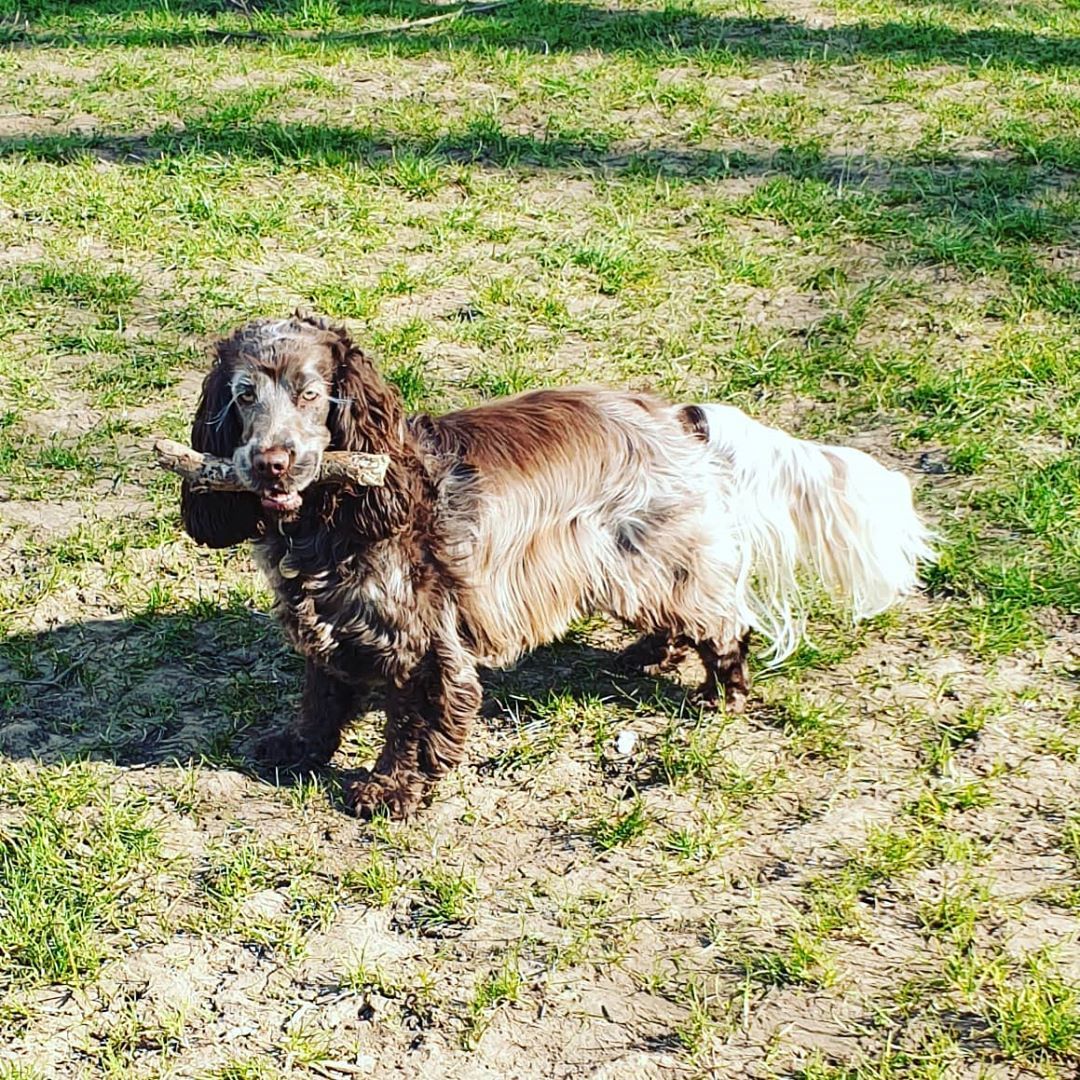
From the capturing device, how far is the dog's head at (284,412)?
4016 mm

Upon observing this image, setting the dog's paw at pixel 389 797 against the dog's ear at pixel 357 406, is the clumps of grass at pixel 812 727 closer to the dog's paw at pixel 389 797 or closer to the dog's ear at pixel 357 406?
the dog's paw at pixel 389 797

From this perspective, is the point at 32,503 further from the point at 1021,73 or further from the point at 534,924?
the point at 1021,73

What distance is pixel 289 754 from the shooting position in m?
4.56

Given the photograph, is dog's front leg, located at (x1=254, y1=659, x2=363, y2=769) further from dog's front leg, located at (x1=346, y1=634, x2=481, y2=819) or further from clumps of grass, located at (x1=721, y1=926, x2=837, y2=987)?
clumps of grass, located at (x1=721, y1=926, x2=837, y2=987)

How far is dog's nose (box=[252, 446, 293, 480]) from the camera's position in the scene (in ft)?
13.0

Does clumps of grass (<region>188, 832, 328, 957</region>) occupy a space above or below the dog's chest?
below

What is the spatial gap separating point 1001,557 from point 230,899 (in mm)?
3018

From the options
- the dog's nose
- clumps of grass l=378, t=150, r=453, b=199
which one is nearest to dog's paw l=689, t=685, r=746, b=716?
the dog's nose

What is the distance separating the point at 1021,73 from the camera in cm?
937

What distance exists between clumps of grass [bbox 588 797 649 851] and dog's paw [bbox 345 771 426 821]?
0.53 meters

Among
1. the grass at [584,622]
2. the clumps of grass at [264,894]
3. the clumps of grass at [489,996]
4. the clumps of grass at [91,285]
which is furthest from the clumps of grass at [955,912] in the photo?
the clumps of grass at [91,285]

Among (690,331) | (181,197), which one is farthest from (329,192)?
(690,331)

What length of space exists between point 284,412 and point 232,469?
0.70ft

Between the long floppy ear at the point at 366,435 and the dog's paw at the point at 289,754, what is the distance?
76 centimetres
